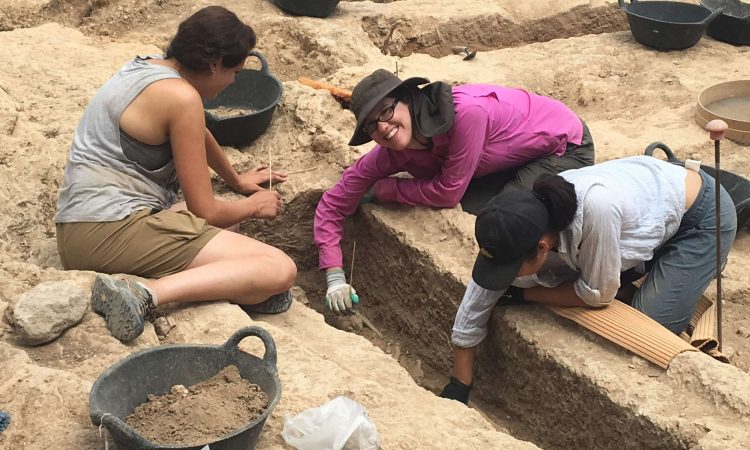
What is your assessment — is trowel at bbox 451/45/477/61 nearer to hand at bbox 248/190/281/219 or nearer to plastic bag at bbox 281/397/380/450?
hand at bbox 248/190/281/219

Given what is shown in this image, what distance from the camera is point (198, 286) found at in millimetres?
3164

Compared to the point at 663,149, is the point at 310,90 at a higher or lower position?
lower

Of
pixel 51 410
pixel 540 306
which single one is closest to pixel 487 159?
pixel 540 306

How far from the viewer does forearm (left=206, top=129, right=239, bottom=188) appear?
3784 millimetres

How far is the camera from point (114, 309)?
288 cm

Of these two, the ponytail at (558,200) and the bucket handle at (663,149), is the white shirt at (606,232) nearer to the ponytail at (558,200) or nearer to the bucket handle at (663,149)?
the ponytail at (558,200)

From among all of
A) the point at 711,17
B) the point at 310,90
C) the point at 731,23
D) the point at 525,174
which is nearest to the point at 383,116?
the point at 525,174

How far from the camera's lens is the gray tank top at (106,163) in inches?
130

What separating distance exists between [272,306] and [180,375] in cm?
98

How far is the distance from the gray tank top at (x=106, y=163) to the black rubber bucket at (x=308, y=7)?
124 inches

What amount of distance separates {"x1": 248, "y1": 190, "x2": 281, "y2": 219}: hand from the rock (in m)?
1.03

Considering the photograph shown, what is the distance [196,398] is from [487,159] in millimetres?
1964

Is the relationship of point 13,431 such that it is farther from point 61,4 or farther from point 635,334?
point 61,4

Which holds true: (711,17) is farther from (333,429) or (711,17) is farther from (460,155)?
(333,429)
